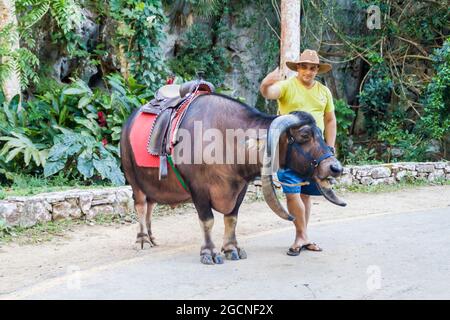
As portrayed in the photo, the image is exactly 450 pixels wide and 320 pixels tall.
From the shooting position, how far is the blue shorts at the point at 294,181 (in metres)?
6.18

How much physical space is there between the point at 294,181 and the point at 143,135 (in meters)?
1.68

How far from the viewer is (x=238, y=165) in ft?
19.7

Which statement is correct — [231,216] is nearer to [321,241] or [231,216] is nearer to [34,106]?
[321,241]

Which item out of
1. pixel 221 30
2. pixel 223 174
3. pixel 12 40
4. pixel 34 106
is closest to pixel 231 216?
pixel 223 174

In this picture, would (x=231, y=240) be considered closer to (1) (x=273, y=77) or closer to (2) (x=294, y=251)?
(2) (x=294, y=251)

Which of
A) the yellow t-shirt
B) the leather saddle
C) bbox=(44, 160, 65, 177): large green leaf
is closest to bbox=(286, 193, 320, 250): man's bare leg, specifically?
the yellow t-shirt

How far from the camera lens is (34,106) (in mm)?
11461

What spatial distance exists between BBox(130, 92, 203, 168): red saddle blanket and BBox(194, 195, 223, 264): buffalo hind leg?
2.38 feet

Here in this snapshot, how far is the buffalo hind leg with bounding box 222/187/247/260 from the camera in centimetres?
621

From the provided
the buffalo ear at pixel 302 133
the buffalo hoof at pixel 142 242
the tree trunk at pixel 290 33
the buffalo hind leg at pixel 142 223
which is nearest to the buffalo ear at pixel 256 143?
the buffalo ear at pixel 302 133

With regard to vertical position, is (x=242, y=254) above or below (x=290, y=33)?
below

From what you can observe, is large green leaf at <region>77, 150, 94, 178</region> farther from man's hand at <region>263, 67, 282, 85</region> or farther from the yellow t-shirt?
man's hand at <region>263, 67, 282, 85</region>

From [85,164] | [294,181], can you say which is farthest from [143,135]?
[85,164]

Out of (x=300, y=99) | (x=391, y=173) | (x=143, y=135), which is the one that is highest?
(x=300, y=99)
